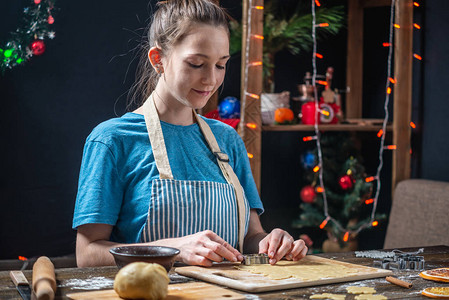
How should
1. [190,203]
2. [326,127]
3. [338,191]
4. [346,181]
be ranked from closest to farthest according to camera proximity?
1. [190,203]
2. [326,127]
3. [346,181]
4. [338,191]

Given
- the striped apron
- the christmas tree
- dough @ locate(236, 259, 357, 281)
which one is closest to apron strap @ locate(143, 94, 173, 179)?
the striped apron

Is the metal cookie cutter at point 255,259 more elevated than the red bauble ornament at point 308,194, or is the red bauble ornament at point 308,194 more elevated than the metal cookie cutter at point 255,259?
the red bauble ornament at point 308,194

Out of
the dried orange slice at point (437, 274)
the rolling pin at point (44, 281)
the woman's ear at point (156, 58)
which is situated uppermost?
the woman's ear at point (156, 58)

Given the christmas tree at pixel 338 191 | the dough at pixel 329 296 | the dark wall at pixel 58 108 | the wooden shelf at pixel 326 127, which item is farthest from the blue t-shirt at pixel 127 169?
the christmas tree at pixel 338 191

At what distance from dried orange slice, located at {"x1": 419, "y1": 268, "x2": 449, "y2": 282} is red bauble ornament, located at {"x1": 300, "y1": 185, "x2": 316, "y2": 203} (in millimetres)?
1994

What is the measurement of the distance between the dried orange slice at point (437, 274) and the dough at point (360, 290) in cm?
20

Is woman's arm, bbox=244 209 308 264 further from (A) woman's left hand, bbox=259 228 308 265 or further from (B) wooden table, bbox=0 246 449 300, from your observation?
(B) wooden table, bbox=0 246 449 300

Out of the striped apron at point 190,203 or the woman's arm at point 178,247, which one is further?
the striped apron at point 190,203

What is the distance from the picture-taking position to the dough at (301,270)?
4.70 feet

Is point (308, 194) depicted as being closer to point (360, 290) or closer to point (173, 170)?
point (173, 170)

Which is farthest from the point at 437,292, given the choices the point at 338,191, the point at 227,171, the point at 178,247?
the point at 338,191

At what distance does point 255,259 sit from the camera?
1.59 meters

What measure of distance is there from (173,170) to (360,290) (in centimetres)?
68

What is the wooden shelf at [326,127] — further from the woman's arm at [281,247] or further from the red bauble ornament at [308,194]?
the woman's arm at [281,247]
